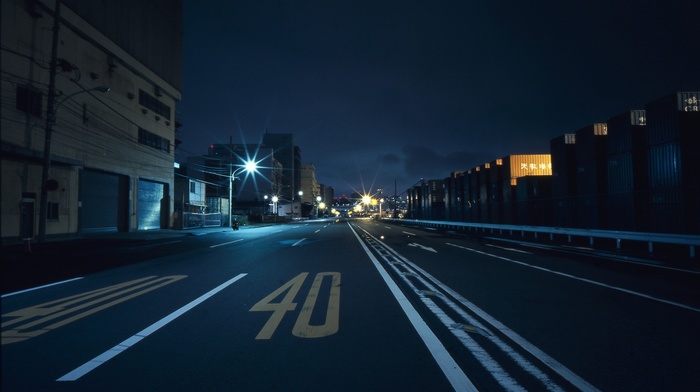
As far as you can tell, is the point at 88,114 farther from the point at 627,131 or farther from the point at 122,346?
the point at 627,131

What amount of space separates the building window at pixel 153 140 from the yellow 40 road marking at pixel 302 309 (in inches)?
1235

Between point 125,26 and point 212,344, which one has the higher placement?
point 125,26

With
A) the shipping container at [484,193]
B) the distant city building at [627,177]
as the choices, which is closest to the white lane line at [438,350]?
the distant city building at [627,177]

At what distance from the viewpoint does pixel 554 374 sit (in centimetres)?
319

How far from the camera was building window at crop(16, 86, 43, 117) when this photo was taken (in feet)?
63.2

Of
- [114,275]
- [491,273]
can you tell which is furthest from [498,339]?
[114,275]

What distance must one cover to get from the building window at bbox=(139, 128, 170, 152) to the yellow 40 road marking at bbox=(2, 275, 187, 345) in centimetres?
2949

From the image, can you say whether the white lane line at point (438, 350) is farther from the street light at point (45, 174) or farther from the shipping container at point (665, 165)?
the street light at point (45, 174)

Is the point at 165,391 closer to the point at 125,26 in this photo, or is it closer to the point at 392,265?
the point at 392,265

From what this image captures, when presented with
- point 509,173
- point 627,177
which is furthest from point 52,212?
point 509,173

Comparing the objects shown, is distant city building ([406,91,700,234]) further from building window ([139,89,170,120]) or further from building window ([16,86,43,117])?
building window ([139,89,170,120])

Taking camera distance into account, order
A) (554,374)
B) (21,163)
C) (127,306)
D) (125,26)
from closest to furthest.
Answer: (554,374), (127,306), (21,163), (125,26)

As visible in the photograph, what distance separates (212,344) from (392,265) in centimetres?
701

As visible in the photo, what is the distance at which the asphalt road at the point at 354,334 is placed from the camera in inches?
124
